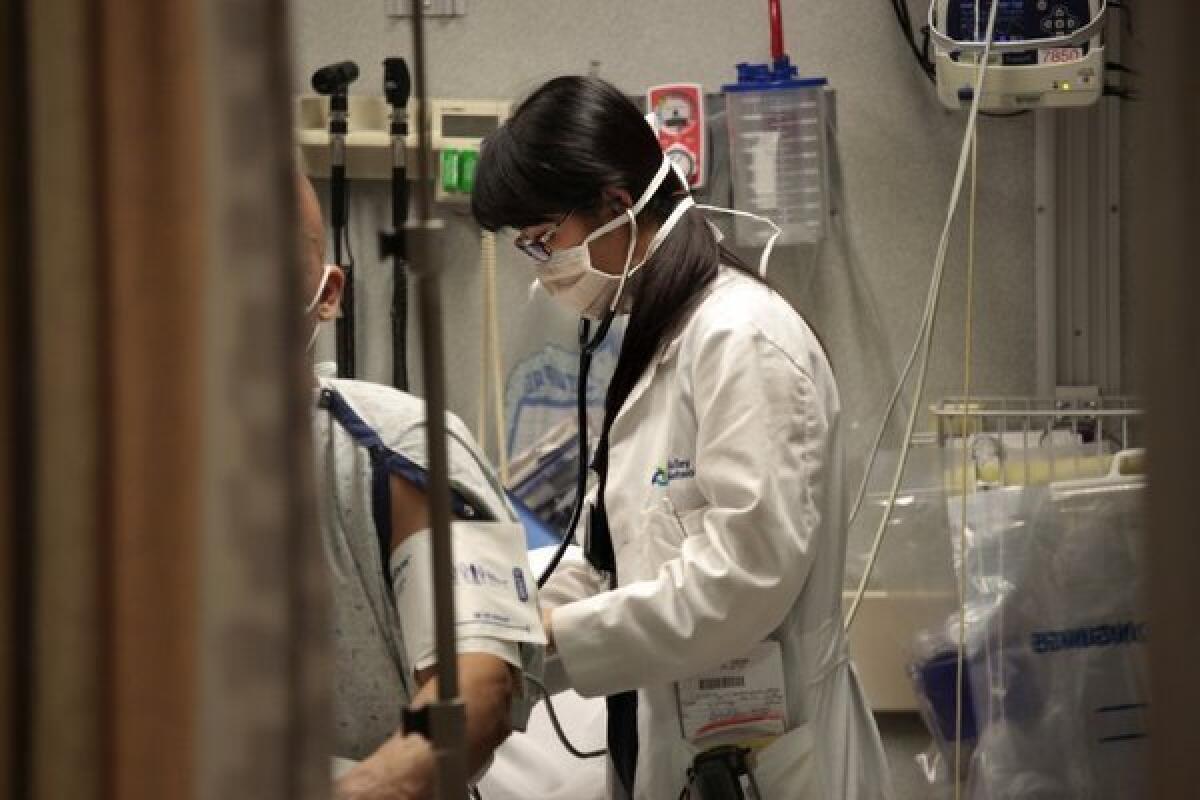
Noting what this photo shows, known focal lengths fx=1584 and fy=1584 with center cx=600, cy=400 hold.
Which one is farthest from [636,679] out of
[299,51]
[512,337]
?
[299,51]

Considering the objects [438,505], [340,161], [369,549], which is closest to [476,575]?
[369,549]

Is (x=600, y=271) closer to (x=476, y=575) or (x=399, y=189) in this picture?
(x=476, y=575)

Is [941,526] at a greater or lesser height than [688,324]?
lesser

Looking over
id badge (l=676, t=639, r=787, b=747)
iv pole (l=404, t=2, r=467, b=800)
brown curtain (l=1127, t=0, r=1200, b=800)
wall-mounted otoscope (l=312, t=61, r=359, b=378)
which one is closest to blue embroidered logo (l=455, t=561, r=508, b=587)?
iv pole (l=404, t=2, r=467, b=800)

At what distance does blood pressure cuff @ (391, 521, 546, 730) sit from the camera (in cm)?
149

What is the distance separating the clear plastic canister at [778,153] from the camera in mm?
3418

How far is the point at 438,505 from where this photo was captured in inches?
40.9

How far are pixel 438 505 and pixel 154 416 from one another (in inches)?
10.0

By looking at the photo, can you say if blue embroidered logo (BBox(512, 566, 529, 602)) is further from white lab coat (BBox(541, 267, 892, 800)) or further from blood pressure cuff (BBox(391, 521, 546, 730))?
white lab coat (BBox(541, 267, 892, 800))

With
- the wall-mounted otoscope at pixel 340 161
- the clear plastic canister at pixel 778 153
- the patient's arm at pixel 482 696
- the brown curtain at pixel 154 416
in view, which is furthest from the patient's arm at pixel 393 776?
the clear plastic canister at pixel 778 153

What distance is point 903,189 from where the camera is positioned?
362cm

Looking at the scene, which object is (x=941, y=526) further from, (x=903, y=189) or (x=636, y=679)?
(x=636, y=679)

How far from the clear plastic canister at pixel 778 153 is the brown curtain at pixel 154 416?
2.66 meters

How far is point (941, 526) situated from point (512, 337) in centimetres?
111
